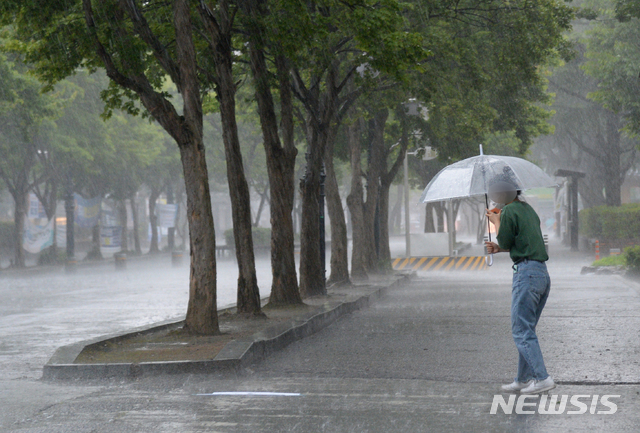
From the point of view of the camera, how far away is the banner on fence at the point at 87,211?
147ft

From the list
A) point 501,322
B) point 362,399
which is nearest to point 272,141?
point 501,322

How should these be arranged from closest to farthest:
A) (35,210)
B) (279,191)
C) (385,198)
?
(279,191) → (385,198) → (35,210)

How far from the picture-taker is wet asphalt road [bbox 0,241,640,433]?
6.24 m

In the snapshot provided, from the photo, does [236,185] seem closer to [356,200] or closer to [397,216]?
[356,200]

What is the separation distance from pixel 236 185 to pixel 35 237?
27.7 metres

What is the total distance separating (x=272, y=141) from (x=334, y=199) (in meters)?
6.82

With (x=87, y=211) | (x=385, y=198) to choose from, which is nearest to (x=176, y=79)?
(x=385, y=198)

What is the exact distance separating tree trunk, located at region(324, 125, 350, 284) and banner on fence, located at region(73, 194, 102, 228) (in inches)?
1028

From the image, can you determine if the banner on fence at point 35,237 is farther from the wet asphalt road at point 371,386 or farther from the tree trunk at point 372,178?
the wet asphalt road at point 371,386

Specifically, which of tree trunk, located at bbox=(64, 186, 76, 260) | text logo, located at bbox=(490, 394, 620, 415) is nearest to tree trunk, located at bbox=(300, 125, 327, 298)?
text logo, located at bbox=(490, 394, 620, 415)

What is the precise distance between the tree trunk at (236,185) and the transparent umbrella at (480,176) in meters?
4.15

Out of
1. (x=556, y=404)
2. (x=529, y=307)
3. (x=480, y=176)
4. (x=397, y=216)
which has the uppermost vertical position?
(x=480, y=176)

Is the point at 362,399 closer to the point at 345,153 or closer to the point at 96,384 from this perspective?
the point at 96,384

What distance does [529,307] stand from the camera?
683cm
